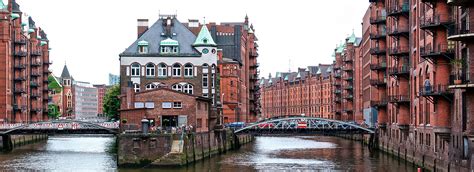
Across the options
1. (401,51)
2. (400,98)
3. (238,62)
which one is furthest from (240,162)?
(238,62)

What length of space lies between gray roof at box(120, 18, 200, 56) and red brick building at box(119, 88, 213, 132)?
18742 millimetres

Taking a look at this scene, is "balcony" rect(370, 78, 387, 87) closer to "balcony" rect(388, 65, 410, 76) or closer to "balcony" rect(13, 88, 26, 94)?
"balcony" rect(388, 65, 410, 76)

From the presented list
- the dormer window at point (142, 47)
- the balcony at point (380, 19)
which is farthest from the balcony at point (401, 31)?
the dormer window at point (142, 47)

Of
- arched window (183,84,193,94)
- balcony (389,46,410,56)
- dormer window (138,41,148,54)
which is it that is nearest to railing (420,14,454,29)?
balcony (389,46,410,56)

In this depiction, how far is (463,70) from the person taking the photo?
47.8m

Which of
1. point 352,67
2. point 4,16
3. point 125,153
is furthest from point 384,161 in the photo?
point 352,67

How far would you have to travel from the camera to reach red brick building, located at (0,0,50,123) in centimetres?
10638

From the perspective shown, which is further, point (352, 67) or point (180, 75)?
point (352, 67)

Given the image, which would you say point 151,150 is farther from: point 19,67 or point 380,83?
point 19,67

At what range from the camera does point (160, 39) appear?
94.0 m

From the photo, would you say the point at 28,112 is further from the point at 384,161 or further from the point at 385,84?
the point at 384,161

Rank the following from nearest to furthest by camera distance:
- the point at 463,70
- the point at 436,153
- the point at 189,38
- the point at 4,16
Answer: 1. the point at 463,70
2. the point at 436,153
3. the point at 189,38
4. the point at 4,16

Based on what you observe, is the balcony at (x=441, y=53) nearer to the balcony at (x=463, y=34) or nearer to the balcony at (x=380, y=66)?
the balcony at (x=463, y=34)

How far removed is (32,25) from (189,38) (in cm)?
4727
